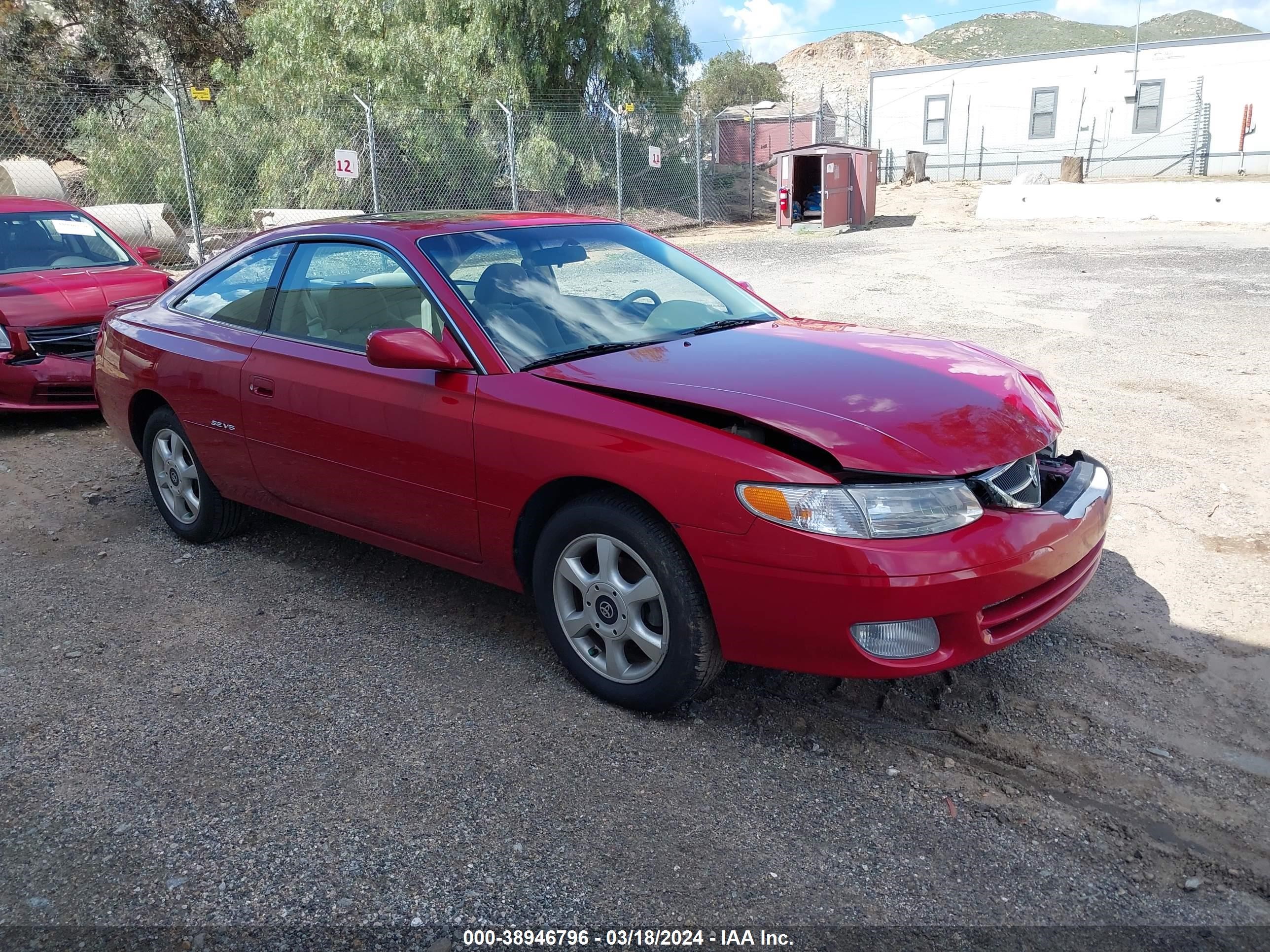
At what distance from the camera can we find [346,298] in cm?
408

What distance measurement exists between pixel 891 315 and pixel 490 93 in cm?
1318

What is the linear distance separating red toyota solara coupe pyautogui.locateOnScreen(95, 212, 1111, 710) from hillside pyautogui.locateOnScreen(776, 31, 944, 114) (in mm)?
66600

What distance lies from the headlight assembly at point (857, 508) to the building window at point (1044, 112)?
34.3 meters

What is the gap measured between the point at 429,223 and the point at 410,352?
0.97 meters

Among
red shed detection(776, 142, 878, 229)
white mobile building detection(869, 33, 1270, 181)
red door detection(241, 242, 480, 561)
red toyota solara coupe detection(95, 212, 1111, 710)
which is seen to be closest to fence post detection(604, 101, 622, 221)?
red shed detection(776, 142, 878, 229)

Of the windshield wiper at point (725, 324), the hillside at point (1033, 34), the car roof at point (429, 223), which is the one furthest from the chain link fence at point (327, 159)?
the hillside at point (1033, 34)

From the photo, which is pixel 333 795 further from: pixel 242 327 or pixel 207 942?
pixel 242 327

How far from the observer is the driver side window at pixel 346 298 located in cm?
381

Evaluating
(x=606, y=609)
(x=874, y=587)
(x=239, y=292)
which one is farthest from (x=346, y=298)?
(x=874, y=587)

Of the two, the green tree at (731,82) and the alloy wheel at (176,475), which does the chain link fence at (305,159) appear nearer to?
the alloy wheel at (176,475)

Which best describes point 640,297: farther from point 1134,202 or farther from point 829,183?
point 1134,202

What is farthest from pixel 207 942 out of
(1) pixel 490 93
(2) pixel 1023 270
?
(1) pixel 490 93

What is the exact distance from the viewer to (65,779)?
304cm

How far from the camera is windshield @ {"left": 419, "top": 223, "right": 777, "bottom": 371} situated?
3.66m
